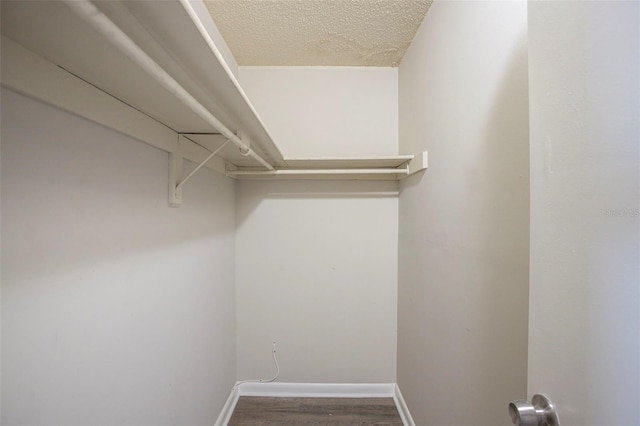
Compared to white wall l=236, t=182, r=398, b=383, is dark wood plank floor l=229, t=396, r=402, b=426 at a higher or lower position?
lower

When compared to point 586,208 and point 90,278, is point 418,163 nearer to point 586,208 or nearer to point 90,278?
point 586,208

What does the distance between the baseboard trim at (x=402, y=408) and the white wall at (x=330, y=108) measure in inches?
69.7

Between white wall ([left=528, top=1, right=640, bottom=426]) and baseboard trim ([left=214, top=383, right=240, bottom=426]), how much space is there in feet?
5.71

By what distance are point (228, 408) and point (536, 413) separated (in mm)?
1800

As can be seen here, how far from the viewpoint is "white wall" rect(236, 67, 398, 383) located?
1751 millimetres

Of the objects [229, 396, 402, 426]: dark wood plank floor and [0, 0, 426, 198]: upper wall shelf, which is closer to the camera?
[0, 0, 426, 198]: upper wall shelf

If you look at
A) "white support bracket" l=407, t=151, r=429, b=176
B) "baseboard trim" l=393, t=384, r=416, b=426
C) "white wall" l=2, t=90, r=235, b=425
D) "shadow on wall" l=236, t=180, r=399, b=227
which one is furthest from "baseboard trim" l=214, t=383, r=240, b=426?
"white support bracket" l=407, t=151, r=429, b=176

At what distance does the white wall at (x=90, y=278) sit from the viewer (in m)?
0.50

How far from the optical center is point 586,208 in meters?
0.38

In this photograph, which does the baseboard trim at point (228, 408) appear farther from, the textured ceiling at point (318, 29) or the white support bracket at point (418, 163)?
the textured ceiling at point (318, 29)

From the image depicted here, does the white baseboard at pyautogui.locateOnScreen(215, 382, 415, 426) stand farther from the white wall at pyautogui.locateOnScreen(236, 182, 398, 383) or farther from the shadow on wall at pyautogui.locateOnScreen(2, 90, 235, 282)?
the shadow on wall at pyautogui.locateOnScreen(2, 90, 235, 282)

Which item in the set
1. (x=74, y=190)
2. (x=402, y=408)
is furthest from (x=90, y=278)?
(x=402, y=408)

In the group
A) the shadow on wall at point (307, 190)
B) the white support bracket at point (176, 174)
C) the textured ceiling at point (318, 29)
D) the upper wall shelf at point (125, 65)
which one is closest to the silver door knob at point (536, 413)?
the upper wall shelf at point (125, 65)

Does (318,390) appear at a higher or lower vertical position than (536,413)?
lower
